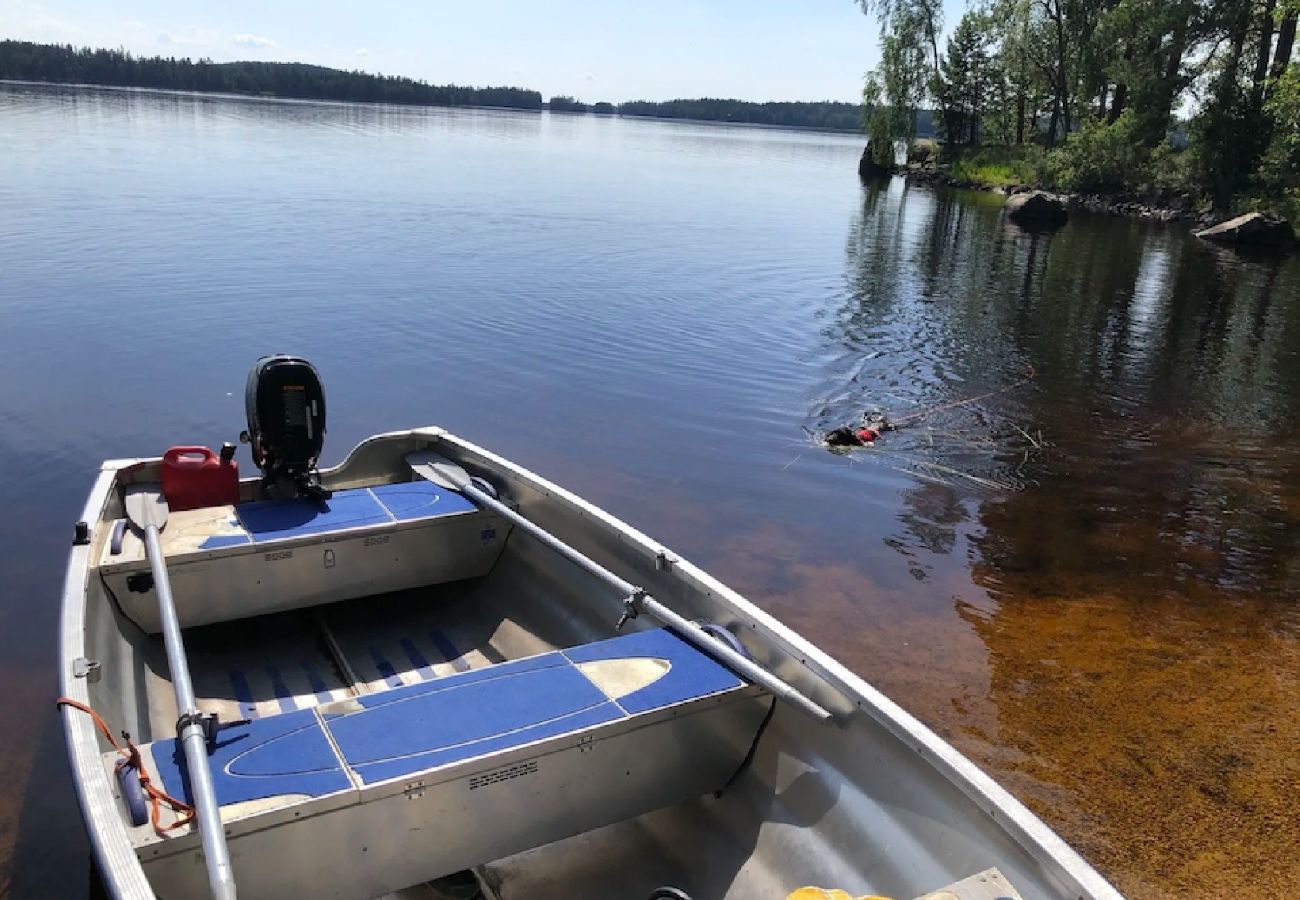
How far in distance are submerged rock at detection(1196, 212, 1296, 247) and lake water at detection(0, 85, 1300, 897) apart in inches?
152

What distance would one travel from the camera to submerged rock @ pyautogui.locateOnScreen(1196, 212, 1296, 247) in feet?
105

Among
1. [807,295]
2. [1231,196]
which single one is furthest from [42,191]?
[1231,196]

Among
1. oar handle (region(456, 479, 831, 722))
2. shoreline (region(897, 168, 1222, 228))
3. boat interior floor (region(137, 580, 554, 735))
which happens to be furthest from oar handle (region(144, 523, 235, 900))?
shoreline (region(897, 168, 1222, 228))

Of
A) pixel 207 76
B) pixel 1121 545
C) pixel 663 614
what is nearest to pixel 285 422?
pixel 663 614

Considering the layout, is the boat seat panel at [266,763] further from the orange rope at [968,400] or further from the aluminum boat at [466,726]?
the orange rope at [968,400]

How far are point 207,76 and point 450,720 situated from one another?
150 meters

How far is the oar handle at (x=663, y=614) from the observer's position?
13.4ft

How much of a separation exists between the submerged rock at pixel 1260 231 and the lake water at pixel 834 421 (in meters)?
3.87

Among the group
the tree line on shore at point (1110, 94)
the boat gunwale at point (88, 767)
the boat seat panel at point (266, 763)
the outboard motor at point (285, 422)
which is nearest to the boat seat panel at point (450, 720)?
the boat seat panel at point (266, 763)

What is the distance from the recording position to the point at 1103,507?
33.2ft

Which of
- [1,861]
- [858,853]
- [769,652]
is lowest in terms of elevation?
[1,861]

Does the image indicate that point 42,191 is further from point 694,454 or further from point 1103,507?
point 1103,507

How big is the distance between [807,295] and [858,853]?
17438 mm

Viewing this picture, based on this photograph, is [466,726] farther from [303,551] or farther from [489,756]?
[303,551]
